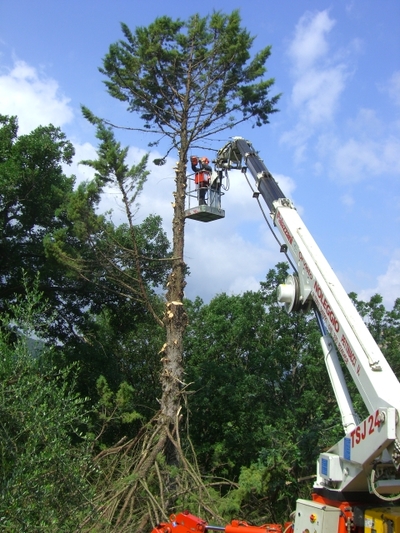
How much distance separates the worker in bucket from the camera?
11461 millimetres

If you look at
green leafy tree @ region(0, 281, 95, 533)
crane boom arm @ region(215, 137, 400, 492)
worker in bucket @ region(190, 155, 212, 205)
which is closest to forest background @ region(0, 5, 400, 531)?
green leafy tree @ region(0, 281, 95, 533)

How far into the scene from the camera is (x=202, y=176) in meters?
11.5

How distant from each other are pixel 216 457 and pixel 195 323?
20.2 ft

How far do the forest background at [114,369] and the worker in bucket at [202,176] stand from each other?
1.22 meters

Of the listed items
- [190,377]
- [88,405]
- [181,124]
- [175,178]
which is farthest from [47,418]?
[190,377]

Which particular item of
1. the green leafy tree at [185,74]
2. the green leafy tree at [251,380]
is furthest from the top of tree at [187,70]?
the green leafy tree at [251,380]

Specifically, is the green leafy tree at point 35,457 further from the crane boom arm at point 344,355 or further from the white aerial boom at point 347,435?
the crane boom arm at point 344,355

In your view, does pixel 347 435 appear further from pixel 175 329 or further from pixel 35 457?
pixel 175 329

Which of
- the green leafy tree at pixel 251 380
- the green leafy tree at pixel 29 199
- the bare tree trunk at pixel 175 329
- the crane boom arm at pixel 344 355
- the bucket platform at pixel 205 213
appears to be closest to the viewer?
the crane boom arm at pixel 344 355

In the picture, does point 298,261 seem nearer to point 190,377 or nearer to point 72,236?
point 72,236

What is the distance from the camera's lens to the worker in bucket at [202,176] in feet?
37.6

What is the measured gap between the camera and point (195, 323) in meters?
20.5

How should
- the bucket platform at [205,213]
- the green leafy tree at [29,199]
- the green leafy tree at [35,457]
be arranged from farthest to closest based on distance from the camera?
the green leafy tree at [29,199] < the bucket platform at [205,213] < the green leafy tree at [35,457]

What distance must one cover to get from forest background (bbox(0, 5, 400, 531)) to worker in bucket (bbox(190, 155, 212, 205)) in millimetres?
1218
